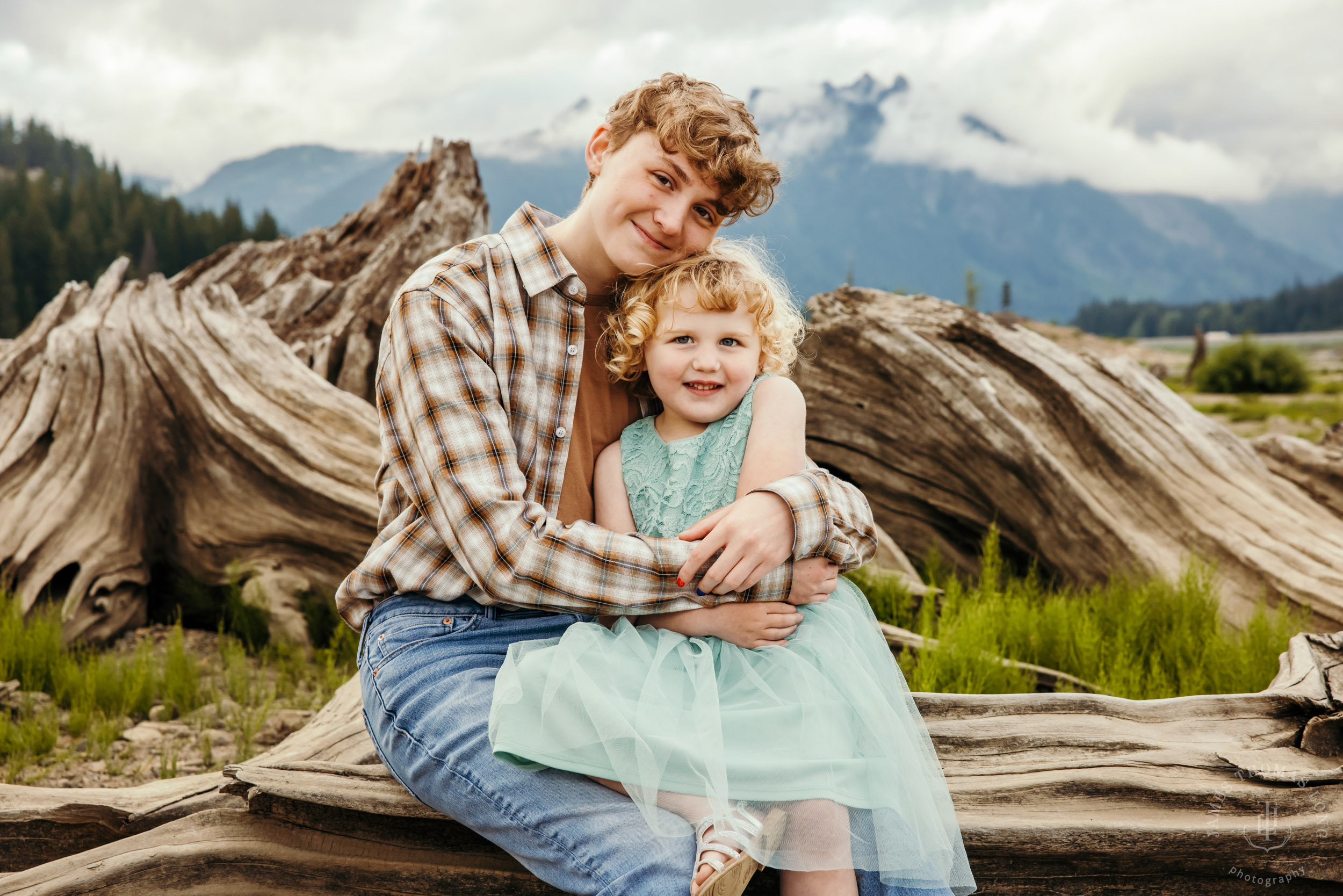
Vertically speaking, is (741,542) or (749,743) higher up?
(741,542)

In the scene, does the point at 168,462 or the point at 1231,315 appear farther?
the point at 1231,315

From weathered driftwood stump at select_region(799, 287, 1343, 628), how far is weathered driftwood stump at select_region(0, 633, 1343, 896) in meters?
1.82

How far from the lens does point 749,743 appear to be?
6.50 feet

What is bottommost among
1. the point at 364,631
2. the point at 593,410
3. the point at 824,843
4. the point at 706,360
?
the point at 824,843

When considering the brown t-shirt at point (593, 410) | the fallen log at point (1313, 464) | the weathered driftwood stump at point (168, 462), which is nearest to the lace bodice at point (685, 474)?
the brown t-shirt at point (593, 410)

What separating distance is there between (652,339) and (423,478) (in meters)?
0.82

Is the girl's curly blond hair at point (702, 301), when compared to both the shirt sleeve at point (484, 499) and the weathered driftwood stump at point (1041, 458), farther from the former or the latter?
the weathered driftwood stump at point (1041, 458)

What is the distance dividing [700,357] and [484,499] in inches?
32.6

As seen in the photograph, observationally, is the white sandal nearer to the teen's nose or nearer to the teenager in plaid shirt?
the teenager in plaid shirt

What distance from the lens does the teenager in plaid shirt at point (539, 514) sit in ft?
6.53

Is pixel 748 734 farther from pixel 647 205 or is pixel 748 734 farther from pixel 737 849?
pixel 647 205

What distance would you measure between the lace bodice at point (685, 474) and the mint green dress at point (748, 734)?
1.46 feet

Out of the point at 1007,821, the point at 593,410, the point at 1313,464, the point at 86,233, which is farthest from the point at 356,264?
the point at 86,233

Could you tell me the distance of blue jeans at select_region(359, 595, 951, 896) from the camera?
1848 millimetres
